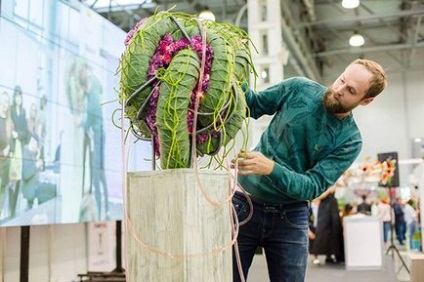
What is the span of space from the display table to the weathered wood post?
188 inches

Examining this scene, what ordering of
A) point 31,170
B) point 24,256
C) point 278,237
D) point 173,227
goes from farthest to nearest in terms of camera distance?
1. point 24,256
2. point 31,170
3. point 278,237
4. point 173,227

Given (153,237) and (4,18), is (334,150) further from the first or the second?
(4,18)

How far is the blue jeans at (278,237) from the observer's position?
1521mm

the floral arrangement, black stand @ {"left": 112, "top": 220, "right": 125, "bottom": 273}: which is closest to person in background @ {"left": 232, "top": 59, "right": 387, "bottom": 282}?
black stand @ {"left": 112, "top": 220, "right": 125, "bottom": 273}

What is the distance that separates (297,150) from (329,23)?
9325 mm

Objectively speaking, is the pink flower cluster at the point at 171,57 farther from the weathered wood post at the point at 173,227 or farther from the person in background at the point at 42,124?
the person in background at the point at 42,124

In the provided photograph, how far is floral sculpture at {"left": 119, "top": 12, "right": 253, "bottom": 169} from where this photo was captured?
110 cm

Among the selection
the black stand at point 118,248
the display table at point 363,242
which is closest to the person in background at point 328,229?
the display table at point 363,242

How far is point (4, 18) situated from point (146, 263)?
2.26m

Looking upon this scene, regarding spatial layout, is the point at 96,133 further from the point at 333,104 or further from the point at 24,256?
the point at 333,104

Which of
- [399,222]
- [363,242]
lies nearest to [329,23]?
[399,222]

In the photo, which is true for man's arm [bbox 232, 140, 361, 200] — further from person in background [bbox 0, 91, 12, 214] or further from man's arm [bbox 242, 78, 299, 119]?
person in background [bbox 0, 91, 12, 214]

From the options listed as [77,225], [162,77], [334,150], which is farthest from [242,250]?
[77,225]

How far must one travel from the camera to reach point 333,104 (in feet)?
4.76
